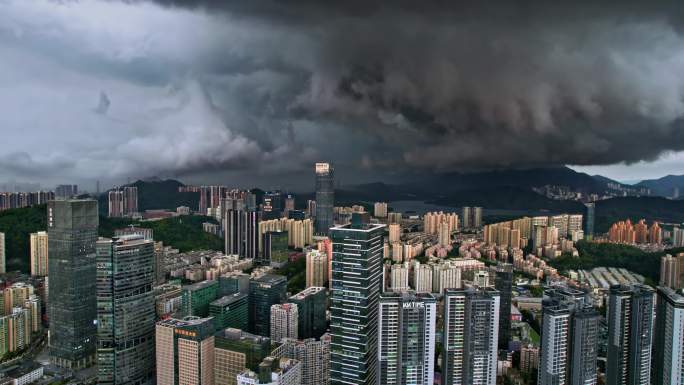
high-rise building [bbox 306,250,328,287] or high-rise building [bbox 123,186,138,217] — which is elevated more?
high-rise building [bbox 123,186,138,217]

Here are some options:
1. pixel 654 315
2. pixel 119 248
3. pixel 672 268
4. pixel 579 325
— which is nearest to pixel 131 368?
pixel 119 248

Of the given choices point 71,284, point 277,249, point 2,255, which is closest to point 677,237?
point 277,249

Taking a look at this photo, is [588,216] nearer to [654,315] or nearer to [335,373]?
[654,315]

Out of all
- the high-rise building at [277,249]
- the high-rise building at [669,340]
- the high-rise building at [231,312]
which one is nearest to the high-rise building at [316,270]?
the high-rise building at [277,249]

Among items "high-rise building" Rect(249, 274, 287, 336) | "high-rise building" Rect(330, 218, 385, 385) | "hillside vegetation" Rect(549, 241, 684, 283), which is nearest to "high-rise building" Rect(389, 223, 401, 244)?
"hillside vegetation" Rect(549, 241, 684, 283)

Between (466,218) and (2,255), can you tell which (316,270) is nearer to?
(2,255)

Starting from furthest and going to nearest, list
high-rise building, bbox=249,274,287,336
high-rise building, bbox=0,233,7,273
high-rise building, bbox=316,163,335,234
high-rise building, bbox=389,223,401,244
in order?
high-rise building, bbox=316,163,335,234 → high-rise building, bbox=389,223,401,244 → high-rise building, bbox=0,233,7,273 → high-rise building, bbox=249,274,287,336

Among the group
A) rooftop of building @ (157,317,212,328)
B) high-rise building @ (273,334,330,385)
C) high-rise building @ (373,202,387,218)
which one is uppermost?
high-rise building @ (373,202,387,218)

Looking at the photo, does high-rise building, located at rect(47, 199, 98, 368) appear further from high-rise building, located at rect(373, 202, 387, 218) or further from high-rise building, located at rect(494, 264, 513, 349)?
high-rise building, located at rect(373, 202, 387, 218)

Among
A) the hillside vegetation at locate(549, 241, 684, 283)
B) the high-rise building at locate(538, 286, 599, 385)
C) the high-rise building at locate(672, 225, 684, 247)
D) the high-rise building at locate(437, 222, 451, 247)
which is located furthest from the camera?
the high-rise building at locate(437, 222, 451, 247)
